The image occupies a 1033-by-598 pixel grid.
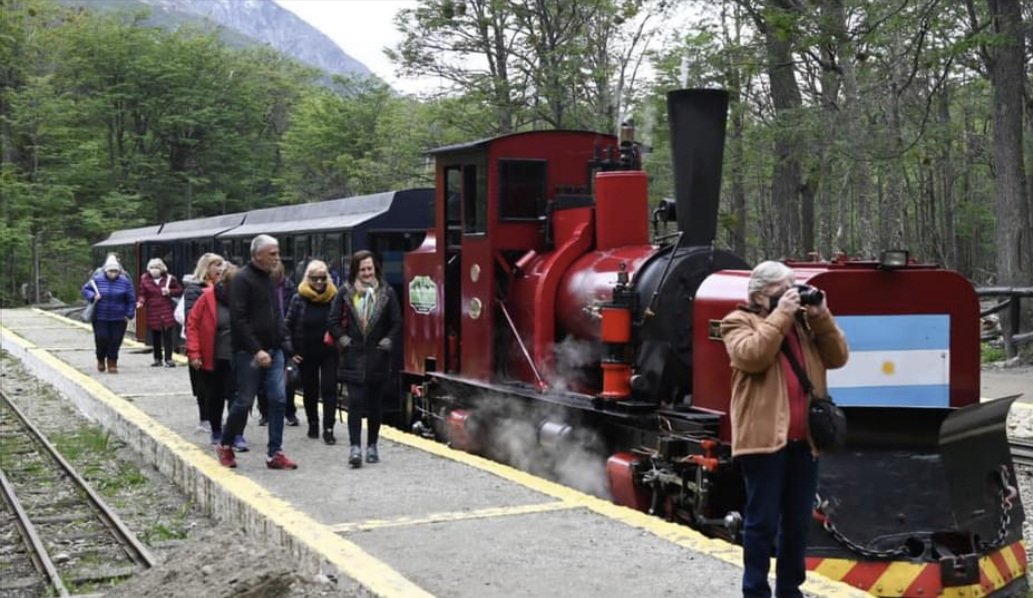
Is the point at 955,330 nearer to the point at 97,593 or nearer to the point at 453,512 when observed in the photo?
the point at 453,512

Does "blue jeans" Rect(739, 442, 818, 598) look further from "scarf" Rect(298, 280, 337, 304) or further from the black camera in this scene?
"scarf" Rect(298, 280, 337, 304)

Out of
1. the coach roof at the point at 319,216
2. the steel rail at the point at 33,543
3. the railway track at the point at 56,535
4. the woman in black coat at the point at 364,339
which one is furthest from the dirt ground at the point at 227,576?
the coach roof at the point at 319,216

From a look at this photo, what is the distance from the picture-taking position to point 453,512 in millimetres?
6891

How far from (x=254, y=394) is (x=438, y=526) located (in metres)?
2.54

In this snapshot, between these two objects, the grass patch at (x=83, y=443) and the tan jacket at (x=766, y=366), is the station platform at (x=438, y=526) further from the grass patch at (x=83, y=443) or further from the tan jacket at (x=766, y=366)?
A: the grass patch at (x=83, y=443)

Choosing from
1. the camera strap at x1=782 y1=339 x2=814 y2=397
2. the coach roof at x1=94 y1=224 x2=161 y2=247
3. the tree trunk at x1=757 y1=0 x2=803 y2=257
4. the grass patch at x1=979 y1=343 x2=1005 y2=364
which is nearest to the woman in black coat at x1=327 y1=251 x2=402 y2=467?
the camera strap at x1=782 y1=339 x2=814 y2=397

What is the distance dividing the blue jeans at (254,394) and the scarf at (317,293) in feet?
3.26

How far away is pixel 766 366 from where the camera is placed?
4586mm

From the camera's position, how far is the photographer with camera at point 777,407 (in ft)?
15.2

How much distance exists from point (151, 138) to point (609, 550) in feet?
162

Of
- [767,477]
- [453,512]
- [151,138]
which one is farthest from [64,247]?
[767,477]

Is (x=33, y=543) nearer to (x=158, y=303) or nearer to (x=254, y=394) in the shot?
(x=254, y=394)

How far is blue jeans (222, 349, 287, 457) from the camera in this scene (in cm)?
833

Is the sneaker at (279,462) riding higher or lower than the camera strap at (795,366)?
lower
